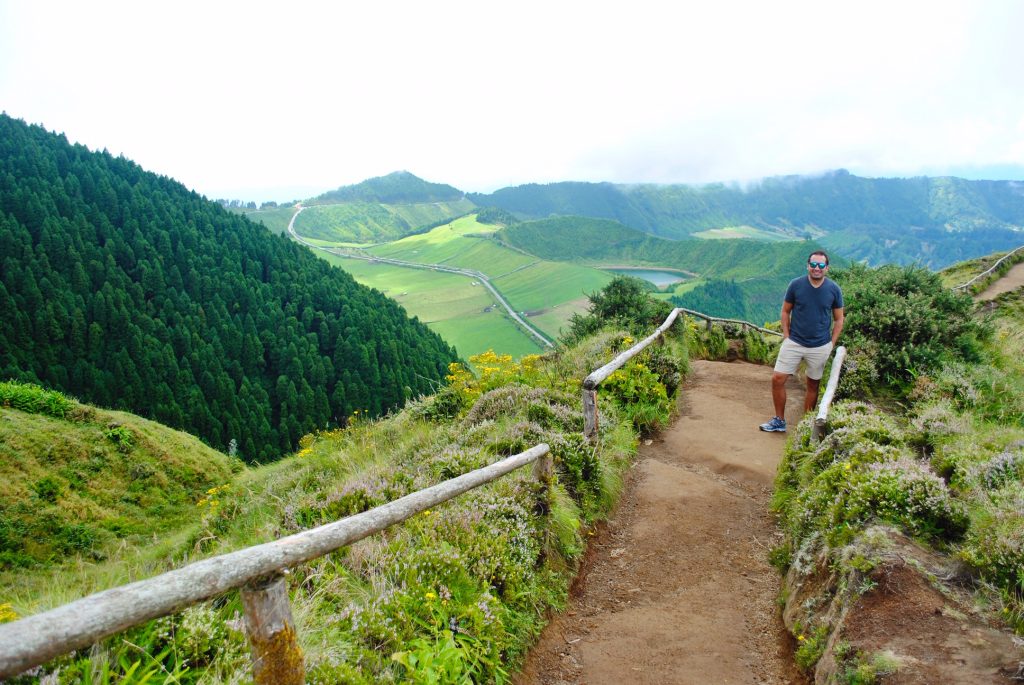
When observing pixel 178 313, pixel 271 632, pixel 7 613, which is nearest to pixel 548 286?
pixel 178 313

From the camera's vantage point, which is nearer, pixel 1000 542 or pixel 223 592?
pixel 223 592

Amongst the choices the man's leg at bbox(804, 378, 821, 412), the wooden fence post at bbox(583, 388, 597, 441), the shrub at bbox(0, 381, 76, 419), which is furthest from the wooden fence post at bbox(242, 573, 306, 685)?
the shrub at bbox(0, 381, 76, 419)

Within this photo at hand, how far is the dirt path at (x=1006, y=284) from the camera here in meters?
24.3

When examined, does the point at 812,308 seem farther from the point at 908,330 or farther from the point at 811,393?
the point at 908,330

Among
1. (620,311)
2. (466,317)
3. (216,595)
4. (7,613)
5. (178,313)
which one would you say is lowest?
(466,317)

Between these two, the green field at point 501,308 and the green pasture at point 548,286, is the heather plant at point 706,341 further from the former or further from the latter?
the green pasture at point 548,286

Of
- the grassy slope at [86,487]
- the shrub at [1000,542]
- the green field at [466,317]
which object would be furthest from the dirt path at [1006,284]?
the green field at [466,317]

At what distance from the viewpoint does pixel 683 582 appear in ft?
17.4

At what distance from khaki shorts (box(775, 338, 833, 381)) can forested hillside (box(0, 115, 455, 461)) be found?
6029 centimetres

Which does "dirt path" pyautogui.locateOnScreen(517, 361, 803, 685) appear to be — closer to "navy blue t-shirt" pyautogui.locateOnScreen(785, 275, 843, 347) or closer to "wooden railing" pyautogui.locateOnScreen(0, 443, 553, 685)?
"navy blue t-shirt" pyautogui.locateOnScreen(785, 275, 843, 347)

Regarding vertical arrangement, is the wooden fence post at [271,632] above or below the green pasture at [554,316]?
above

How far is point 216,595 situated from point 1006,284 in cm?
3378

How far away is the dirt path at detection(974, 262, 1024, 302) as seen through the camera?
24275 mm

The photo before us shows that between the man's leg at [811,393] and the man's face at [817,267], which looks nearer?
the man's face at [817,267]
